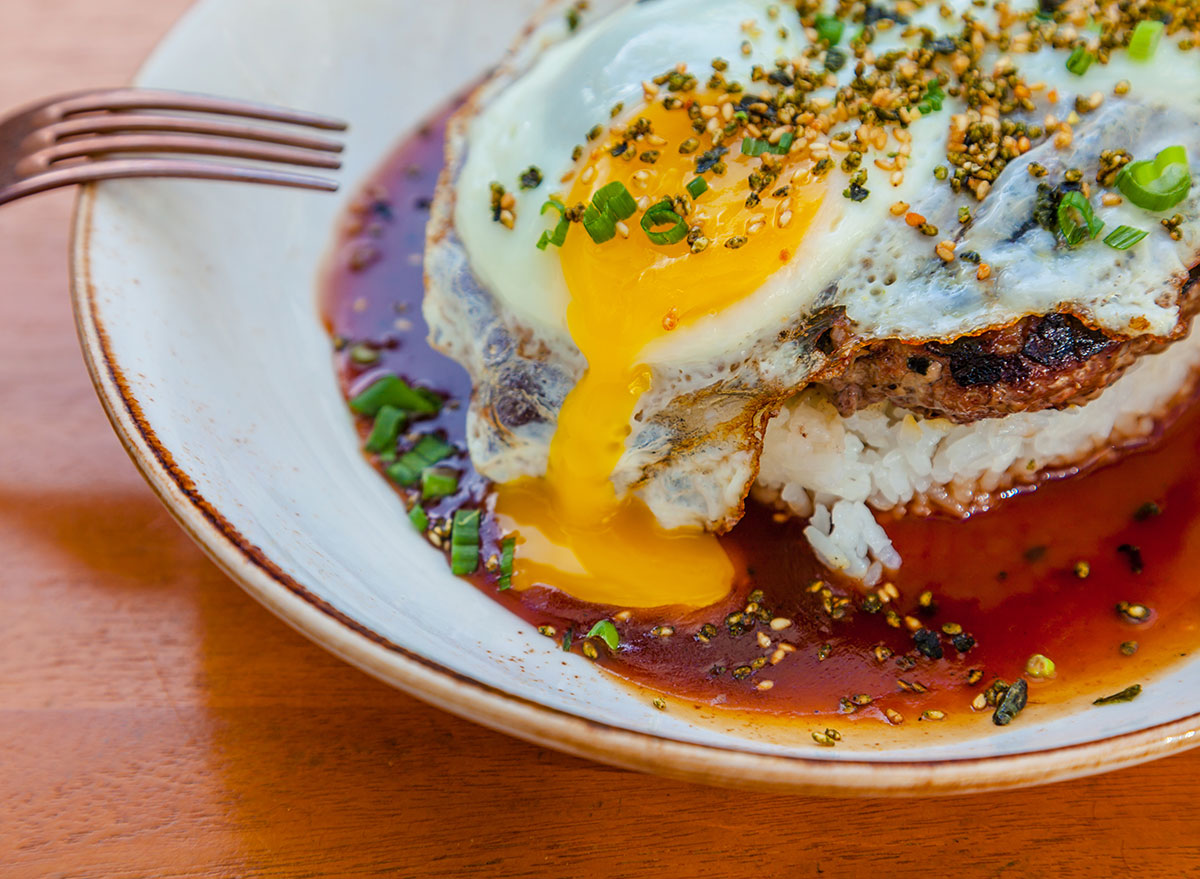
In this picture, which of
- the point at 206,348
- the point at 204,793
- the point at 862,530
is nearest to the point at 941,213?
the point at 862,530

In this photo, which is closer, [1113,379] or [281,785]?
[281,785]

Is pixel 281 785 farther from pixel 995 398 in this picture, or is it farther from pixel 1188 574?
pixel 1188 574

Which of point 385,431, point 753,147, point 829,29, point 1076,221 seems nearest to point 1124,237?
point 1076,221

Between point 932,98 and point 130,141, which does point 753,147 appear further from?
point 130,141

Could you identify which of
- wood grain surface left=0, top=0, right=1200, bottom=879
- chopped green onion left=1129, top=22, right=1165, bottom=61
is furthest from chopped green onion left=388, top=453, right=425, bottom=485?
chopped green onion left=1129, top=22, right=1165, bottom=61

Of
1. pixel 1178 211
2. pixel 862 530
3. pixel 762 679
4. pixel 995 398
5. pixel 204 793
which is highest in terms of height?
pixel 1178 211

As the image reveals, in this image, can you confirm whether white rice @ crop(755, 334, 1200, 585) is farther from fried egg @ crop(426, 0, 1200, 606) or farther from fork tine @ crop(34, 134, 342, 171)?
fork tine @ crop(34, 134, 342, 171)
